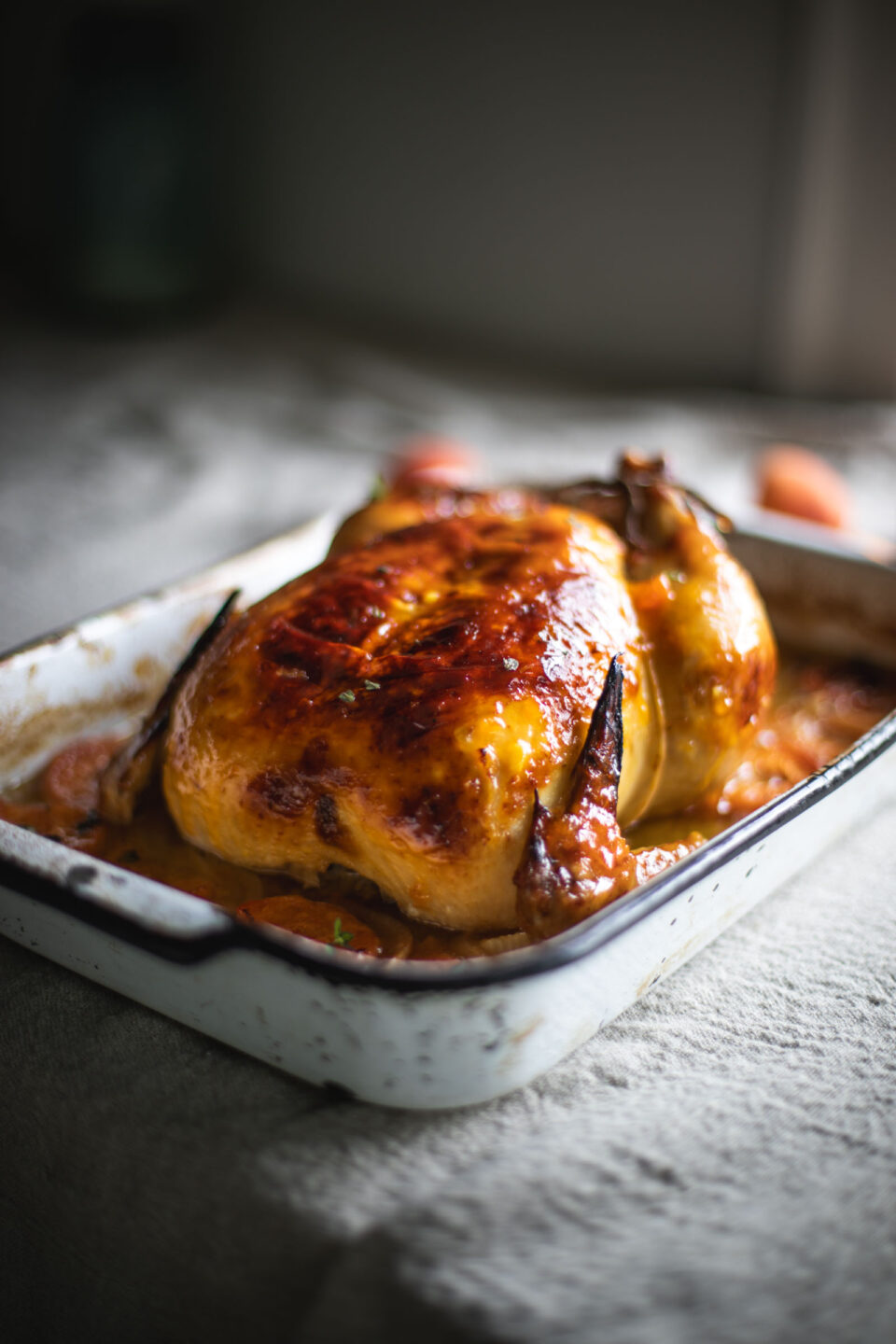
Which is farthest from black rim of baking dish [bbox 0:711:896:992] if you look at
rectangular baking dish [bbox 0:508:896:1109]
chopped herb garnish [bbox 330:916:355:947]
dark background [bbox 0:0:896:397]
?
dark background [bbox 0:0:896:397]

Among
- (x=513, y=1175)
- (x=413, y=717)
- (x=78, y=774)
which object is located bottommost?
(x=513, y=1175)

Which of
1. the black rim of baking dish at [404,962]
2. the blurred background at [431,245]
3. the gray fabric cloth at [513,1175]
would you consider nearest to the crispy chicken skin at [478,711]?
the black rim of baking dish at [404,962]

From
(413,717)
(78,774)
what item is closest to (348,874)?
(413,717)

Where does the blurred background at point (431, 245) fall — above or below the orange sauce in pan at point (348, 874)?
above

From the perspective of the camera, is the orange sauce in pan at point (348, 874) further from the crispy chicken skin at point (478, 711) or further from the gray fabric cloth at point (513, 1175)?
the gray fabric cloth at point (513, 1175)

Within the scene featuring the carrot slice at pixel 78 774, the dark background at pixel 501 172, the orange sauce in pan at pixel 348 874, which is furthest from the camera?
the dark background at pixel 501 172

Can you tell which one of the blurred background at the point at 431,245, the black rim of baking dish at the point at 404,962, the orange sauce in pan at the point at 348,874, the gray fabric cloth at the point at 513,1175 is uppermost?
the blurred background at the point at 431,245

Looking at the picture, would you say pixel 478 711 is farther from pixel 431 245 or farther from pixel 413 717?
pixel 431 245
